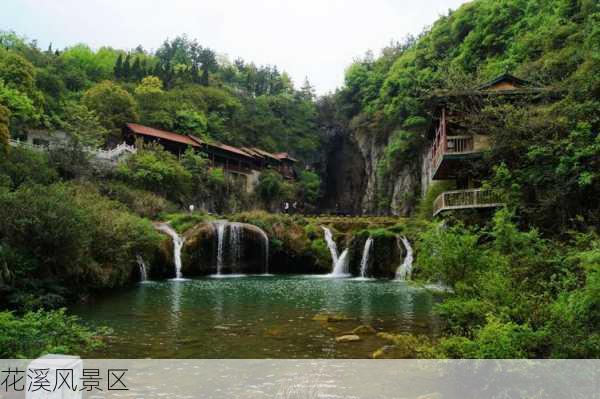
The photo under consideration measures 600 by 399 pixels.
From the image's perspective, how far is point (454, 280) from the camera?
8672 mm

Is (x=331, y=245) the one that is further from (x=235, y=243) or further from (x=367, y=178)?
(x=367, y=178)

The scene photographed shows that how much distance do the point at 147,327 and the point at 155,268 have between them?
13.4 metres

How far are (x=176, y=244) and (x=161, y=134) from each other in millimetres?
18870

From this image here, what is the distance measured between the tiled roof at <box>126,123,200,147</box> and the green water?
23.4 metres

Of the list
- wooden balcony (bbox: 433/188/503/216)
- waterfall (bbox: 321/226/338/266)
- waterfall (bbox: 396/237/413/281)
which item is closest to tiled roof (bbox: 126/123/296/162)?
waterfall (bbox: 321/226/338/266)

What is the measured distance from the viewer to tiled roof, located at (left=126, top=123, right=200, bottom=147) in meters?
38.8

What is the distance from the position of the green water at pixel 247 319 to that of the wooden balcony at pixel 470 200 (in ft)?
14.2

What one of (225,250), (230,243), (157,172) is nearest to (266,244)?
(230,243)

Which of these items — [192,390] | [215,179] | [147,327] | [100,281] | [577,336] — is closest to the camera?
[577,336]

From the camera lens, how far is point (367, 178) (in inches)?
2023

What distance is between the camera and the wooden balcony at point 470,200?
17.6 meters

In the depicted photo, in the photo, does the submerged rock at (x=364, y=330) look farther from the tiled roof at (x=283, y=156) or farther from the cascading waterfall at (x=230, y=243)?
the tiled roof at (x=283, y=156)

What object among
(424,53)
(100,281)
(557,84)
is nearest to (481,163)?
(557,84)

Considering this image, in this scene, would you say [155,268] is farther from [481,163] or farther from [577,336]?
[577,336]
